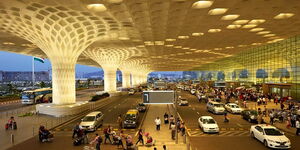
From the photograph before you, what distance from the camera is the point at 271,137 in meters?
15.8

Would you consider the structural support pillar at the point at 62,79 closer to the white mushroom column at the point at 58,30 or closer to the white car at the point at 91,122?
the white mushroom column at the point at 58,30

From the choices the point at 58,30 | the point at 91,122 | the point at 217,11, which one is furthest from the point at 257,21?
the point at 58,30

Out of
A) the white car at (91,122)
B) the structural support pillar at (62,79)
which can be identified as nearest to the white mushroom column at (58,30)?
the structural support pillar at (62,79)

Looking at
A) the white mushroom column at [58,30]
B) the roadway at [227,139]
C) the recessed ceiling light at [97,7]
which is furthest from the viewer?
the white mushroom column at [58,30]

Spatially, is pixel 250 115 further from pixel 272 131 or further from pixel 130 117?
pixel 130 117

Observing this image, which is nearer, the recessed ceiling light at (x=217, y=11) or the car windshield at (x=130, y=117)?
the recessed ceiling light at (x=217, y=11)

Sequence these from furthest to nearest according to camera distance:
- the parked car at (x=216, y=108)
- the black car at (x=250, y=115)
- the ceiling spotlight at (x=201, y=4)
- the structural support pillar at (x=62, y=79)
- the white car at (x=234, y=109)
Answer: the structural support pillar at (x=62, y=79) < the white car at (x=234, y=109) < the parked car at (x=216, y=108) < the black car at (x=250, y=115) < the ceiling spotlight at (x=201, y=4)

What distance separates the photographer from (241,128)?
22062 millimetres

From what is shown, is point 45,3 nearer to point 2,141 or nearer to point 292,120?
point 2,141

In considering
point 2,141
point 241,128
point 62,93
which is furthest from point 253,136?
point 62,93

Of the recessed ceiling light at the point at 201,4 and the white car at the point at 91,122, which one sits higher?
the recessed ceiling light at the point at 201,4

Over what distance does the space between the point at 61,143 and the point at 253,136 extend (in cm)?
1451

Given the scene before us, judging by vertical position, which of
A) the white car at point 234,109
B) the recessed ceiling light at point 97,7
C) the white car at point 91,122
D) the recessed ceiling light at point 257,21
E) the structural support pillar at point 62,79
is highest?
the recessed ceiling light at point 97,7

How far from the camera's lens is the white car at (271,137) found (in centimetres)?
1505
